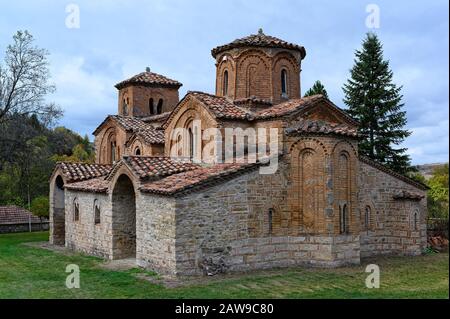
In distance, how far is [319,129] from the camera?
14.0 meters

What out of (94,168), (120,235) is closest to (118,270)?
(120,235)

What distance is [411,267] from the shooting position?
14445 millimetres

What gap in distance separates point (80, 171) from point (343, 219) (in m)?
11.8

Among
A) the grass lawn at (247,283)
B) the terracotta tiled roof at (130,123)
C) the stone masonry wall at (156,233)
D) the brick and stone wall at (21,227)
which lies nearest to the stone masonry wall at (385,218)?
the grass lawn at (247,283)

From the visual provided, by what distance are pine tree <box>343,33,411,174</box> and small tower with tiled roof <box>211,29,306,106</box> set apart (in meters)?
9.01

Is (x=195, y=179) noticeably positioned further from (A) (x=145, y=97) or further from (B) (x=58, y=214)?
(A) (x=145, y=97)

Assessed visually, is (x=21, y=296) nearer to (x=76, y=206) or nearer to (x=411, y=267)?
(x=76, y=206)

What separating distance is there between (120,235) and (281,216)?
569cm

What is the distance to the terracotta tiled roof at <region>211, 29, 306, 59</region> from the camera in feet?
58.0

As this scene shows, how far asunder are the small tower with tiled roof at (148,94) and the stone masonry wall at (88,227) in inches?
300

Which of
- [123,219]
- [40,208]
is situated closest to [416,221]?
[123,219]

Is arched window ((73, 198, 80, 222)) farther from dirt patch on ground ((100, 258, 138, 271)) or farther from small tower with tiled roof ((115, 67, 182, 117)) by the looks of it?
small tower with tiled roof ((115, 67, 182, 117))

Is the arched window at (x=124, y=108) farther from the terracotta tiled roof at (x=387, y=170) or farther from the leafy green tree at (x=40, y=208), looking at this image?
the terracotta tiled roof at (x=387, y=170)

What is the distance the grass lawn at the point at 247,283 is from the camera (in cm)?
1071
